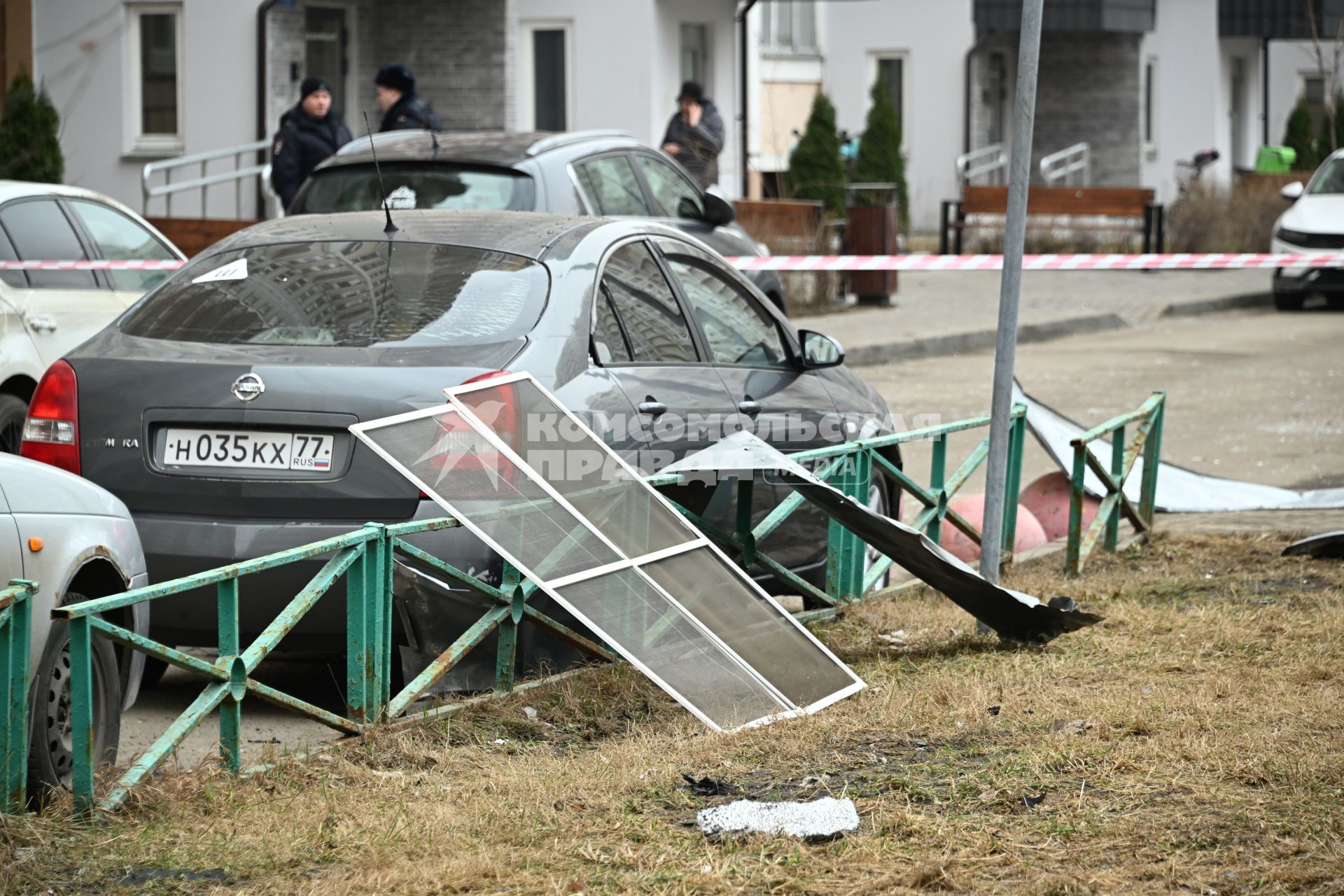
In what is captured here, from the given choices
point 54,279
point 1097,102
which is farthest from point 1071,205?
point 54,279

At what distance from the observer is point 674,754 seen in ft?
14.6

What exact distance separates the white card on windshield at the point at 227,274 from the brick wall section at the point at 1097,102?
31782mm

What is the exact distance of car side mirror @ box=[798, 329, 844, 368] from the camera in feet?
22.4

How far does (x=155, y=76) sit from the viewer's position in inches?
814

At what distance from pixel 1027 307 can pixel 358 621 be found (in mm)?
17263

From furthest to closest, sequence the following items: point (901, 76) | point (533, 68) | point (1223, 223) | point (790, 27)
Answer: point (901, 76) < point (790, 27) < point (1223, 223) < point (533, 68)

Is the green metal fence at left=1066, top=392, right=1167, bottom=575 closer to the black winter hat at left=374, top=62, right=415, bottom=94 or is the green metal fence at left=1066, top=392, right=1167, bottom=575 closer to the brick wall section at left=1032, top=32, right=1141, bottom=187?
the black winter hat at left=374, top=62, right=415, bottom=94

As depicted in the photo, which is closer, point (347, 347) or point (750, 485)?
point (347, 347)

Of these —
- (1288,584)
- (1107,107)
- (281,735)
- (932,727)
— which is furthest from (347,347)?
(1107,107)

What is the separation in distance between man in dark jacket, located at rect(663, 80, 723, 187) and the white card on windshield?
34.0 feet

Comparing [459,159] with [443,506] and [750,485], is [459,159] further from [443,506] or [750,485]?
[443,506]

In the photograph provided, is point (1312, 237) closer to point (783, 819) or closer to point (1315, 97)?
point (783, 819)

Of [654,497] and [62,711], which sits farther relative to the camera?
[654,497]

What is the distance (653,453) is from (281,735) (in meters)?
1.46
